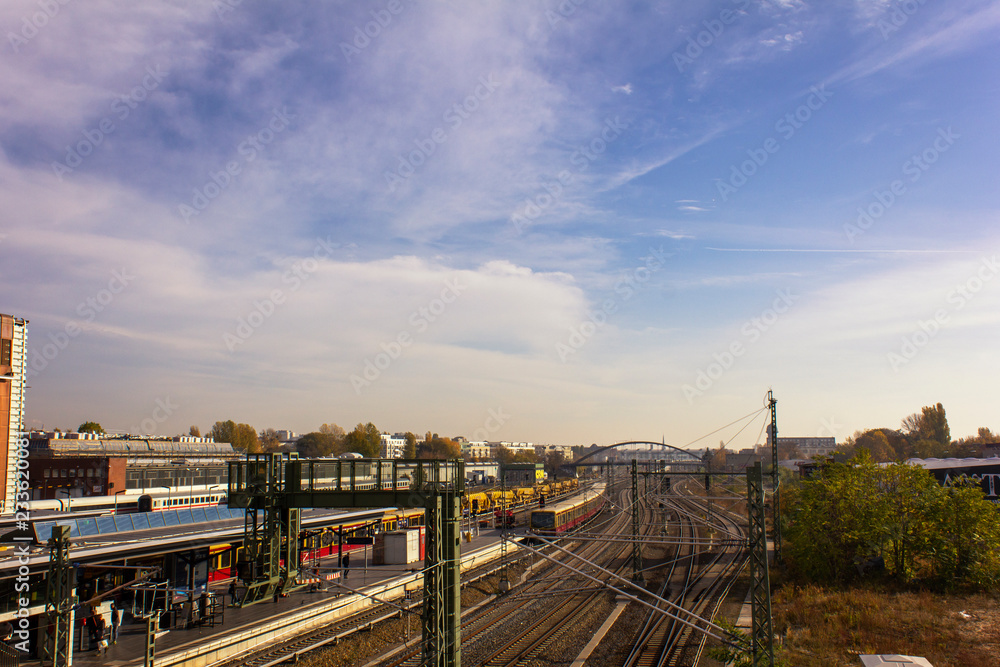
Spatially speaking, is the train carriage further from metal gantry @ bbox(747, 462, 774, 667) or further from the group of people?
the group of people

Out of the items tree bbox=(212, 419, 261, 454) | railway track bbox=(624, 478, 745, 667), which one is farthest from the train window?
tree bbox=(212, 419, 261, 454)

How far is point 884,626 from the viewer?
75.9 feet

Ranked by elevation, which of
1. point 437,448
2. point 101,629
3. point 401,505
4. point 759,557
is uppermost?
point 401,505

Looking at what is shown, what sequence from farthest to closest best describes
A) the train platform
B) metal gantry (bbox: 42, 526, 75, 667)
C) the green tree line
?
1. the green tree line
2. the train platform
3. metal gantry (bbox: 42, 526, 75, 667)

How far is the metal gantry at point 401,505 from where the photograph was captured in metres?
13.8

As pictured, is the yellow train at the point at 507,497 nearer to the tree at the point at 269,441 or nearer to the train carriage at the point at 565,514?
the train carriage at the point at 565,514

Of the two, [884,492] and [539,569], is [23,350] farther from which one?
[884,492]

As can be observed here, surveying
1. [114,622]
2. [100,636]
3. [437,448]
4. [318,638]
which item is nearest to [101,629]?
[100,636]

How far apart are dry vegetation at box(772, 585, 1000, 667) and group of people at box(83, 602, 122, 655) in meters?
21.7

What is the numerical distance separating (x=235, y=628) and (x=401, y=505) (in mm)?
10341

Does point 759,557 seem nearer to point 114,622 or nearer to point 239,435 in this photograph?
point 114,622

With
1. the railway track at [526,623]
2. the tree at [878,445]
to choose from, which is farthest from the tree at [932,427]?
the railway track at [526,623]

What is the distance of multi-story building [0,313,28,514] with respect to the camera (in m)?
38.0

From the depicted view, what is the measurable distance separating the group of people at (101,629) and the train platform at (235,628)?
180 mm
